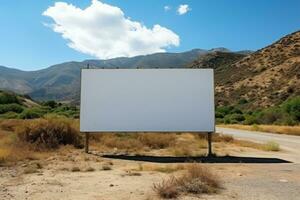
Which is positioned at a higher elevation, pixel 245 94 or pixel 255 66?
pixel 255 66

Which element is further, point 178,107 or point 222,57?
point 222,57

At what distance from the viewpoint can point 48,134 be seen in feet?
75.0

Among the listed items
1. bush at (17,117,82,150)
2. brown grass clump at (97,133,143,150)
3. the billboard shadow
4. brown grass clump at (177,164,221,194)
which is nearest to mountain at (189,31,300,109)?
brown grass clump at (97,133,143,150)

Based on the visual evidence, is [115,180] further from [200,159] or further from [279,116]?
[279,116]

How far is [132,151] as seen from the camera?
24.0 m

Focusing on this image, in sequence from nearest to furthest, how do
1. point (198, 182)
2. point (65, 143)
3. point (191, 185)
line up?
point (191, 185) → point (198, 182) → point (65, 143)

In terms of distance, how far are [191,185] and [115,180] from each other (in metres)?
3.04

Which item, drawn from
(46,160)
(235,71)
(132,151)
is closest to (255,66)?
(235,71)

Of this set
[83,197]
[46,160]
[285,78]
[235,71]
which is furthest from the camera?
[235,71]

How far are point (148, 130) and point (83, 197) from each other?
1101 centimetres

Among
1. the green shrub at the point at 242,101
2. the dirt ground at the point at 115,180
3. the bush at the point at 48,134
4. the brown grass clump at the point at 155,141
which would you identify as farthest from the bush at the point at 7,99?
the dirt ground at the point at 115,180

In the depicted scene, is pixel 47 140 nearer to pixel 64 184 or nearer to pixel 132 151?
pixel 132 151

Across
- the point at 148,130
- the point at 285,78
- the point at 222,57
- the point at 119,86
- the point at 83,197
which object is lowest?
the point at 83,197

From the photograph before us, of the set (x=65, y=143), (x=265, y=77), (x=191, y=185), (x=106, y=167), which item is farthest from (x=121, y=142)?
(x=265, y=77)
